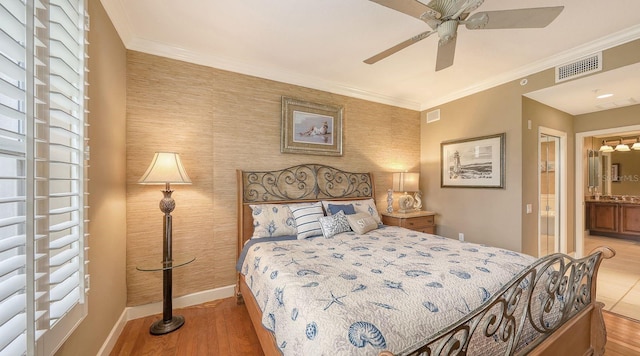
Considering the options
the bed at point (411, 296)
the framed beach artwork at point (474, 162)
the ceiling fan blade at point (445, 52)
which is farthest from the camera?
the framed beach artwork at point (474, 162)

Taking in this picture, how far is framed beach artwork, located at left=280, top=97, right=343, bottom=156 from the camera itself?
3.23 m

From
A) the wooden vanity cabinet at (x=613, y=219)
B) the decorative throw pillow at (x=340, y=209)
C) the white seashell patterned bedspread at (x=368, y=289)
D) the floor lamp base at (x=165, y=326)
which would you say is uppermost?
the decorative throw pillow at (x=340, y=209)

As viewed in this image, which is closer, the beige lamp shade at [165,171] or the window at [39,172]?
the window at [39,172]

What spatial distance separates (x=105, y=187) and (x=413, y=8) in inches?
102

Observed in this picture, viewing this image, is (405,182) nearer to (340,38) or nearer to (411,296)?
(340,38)

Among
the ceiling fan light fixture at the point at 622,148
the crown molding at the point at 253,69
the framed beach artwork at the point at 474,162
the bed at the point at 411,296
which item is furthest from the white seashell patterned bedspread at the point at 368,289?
the ceiling fan light fixture at the point at 622,148

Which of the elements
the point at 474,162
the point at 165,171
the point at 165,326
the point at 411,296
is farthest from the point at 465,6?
the point at 165,326

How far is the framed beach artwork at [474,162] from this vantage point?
133 inches

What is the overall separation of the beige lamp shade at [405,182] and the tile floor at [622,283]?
2421 mm

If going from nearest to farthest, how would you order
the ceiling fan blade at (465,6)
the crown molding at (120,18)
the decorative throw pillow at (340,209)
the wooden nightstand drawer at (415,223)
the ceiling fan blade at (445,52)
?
the ceiling fan blade at (465,6), the ceiling fan blade at (445,52), the crown molding at (120,18), the decorative throw pillow at (340,209), the wooden nightstand drawer at (415,223)

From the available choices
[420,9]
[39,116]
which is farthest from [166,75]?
[420,9]

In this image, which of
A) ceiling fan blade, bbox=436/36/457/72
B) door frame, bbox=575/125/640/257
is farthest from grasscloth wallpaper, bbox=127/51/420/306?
door frame, bbox=575/125/640/257

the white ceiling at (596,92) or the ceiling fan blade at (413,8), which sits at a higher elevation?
the white ceiling at (596,92)

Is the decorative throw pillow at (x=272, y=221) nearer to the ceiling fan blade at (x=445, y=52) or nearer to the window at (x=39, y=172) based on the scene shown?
the window at (x=39, y=172)
